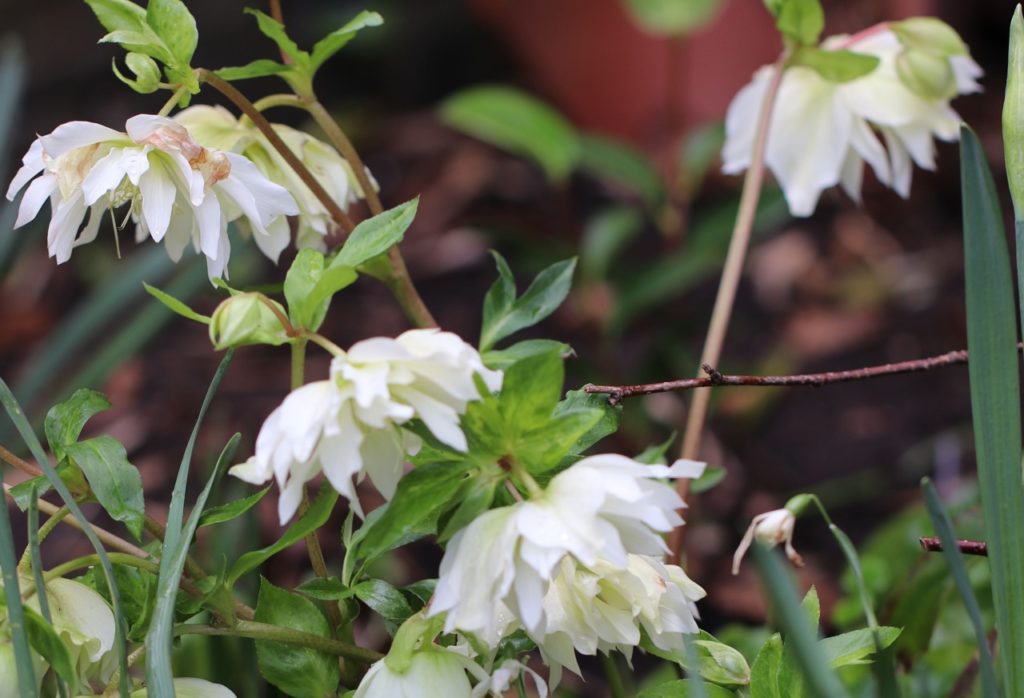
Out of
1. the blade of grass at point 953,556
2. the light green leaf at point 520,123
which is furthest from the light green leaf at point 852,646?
the light green leaf at point 520,123

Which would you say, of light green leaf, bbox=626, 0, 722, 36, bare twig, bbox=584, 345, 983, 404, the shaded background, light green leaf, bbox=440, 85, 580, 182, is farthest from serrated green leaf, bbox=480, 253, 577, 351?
light green leaf, bbox=626, 0, 722, 36

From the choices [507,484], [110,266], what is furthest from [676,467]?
[110,266]

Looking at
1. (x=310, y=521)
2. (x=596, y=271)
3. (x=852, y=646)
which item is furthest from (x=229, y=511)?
(x=596, y=271)

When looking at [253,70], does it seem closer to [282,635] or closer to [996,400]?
[282,635]

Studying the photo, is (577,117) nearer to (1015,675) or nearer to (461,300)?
(461,300)

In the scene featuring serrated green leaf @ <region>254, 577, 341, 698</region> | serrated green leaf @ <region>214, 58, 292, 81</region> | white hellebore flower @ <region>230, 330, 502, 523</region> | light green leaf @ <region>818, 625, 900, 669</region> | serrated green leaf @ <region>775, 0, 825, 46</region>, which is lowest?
light green leaf @ <region>818, 625, 900, 669</region>

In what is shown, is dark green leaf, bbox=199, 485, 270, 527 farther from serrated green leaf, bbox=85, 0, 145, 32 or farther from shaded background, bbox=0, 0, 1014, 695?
shaded background, bbox=0, 0, 1014, 695

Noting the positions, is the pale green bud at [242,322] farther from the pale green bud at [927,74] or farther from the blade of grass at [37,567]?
the pale green bud at [927,74]
